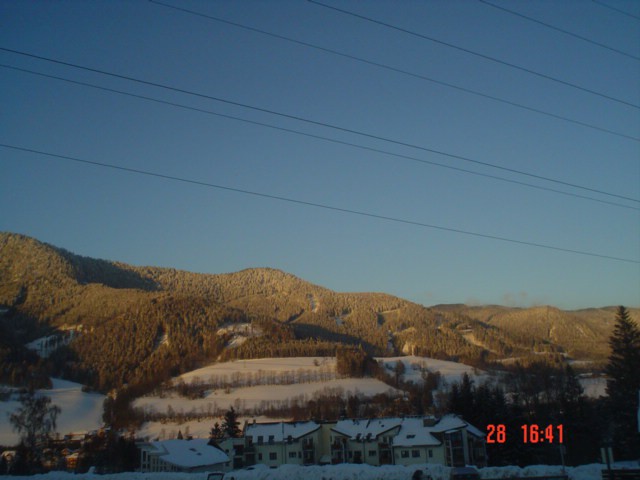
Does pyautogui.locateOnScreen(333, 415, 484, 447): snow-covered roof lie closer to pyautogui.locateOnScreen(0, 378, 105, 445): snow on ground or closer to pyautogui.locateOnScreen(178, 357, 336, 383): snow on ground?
pyautogui.locateOnScreen(0, 378, 105, 445): snow on ground

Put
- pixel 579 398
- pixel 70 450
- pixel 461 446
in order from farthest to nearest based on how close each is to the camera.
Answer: pixel 70 450
pixel 579 398
pixel 461 446

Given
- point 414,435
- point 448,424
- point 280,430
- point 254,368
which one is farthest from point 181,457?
point 254,368

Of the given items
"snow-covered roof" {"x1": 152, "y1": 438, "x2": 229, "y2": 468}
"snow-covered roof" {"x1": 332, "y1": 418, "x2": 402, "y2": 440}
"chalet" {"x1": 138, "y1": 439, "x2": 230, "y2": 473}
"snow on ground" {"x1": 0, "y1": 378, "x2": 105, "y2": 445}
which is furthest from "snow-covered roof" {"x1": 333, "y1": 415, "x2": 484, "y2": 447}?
"snow on ground" {"x1": 0, "y1": 378, "x2": 105, "y2": 445}

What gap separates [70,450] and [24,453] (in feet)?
129

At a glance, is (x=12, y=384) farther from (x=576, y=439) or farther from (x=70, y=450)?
(x=576, y=439)

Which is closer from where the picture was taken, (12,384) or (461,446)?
(461,446)

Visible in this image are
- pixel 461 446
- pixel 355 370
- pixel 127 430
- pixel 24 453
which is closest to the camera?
pixel 24 453

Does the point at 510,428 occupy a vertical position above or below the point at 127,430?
above

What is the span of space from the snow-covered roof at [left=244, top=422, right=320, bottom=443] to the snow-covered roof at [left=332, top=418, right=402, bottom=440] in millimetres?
4275

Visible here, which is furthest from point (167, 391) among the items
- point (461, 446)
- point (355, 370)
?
point (461, 446)

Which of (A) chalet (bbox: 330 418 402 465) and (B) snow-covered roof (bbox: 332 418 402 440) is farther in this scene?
(B) snow-covered roof (bbox: 332 418 402 440)

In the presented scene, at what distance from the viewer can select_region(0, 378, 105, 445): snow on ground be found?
122 meters

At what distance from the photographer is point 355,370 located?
183250mm

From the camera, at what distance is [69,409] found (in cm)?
15500
